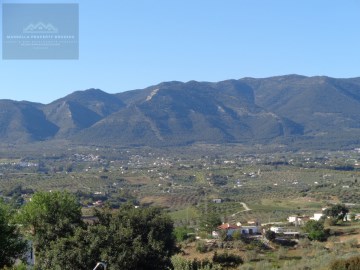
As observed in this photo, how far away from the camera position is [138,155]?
150625mm

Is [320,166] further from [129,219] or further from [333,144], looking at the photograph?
[129,219]

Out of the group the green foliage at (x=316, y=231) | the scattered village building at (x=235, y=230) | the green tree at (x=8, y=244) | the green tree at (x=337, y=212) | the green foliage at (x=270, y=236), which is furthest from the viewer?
the green tree at (x=337, y=212)

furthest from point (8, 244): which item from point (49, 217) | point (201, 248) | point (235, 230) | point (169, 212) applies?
point (169, 212)

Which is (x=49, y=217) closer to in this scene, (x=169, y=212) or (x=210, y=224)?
(x=210, y=224)

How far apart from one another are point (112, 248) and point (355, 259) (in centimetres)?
824

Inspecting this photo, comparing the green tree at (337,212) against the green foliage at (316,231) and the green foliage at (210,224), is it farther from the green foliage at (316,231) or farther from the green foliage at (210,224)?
the green foliage at (210,224)

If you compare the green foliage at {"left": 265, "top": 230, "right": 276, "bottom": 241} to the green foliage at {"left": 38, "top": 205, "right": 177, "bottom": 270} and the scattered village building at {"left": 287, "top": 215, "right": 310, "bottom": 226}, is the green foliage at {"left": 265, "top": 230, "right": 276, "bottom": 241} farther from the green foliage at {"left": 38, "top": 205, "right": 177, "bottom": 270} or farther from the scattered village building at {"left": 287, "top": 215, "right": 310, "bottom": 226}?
the green foliage at {"left": 38, "top": 205, "right": 177, "bottom": 270}

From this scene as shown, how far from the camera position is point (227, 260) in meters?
27.1

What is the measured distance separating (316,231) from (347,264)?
634 inches

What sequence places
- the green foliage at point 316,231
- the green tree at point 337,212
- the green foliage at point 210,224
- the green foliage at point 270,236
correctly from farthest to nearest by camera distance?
the green tree at point 337,212, the green foliage at point 210,224, the green foliage at point 270,236, the green foliage at point 316,231

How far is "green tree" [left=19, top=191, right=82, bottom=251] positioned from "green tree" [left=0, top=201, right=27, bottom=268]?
205 cm

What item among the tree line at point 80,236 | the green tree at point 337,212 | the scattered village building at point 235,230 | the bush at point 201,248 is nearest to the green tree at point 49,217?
the tree line at point 80,236

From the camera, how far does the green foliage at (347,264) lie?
18438 mm

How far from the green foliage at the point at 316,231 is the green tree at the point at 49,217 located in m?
16.5
